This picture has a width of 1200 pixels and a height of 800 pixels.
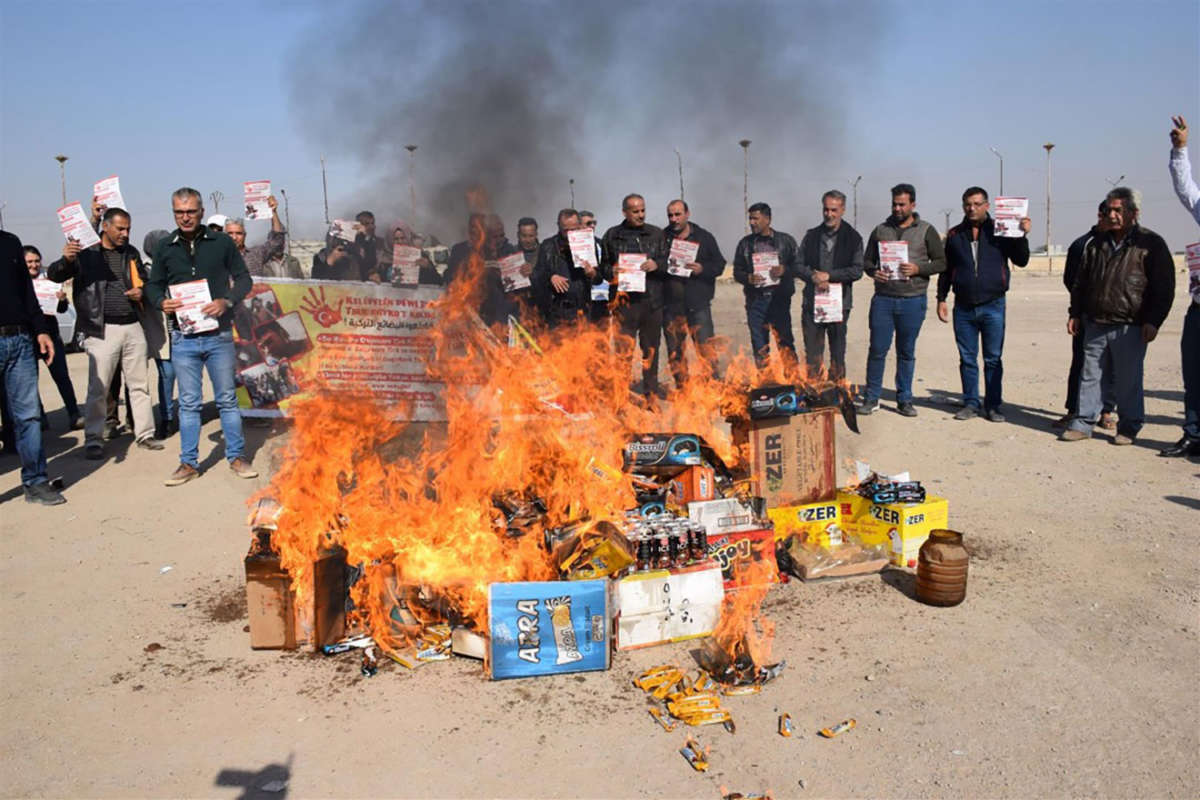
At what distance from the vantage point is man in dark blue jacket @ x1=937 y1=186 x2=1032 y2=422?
28.1ft

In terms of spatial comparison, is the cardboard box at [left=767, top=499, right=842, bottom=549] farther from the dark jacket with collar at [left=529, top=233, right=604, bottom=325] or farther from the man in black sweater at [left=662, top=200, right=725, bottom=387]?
the dark jacket with collar at [left=529, top=233, right=604, bottom=325]

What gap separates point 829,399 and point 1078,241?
14.5ft

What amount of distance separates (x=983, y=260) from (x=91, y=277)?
899 cm

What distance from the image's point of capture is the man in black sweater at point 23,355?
6613 mm

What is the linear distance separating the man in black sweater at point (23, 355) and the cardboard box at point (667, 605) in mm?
5290

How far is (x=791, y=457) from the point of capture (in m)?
5.62

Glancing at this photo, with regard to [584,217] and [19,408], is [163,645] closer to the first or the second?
[19,408]

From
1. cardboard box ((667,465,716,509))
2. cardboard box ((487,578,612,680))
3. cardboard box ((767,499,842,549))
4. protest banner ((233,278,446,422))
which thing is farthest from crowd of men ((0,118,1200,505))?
cardboard box ((487,578,612,680))

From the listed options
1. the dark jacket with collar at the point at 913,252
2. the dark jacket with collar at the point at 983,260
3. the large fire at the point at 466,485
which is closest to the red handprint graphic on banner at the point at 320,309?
the large fire at the point at 466,485

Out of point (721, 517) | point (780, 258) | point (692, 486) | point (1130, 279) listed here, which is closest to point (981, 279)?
point (1130, 279)

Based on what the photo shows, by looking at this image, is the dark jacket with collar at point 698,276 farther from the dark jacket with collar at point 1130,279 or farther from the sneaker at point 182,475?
the sneaker at point 182,475

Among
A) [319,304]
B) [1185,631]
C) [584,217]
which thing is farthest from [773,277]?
[1185,631]

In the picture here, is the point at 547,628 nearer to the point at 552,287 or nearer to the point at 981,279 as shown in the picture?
the point at 552,287

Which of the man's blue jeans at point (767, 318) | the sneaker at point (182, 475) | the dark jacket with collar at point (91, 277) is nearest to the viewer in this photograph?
the sneaker at point (182, 475)
